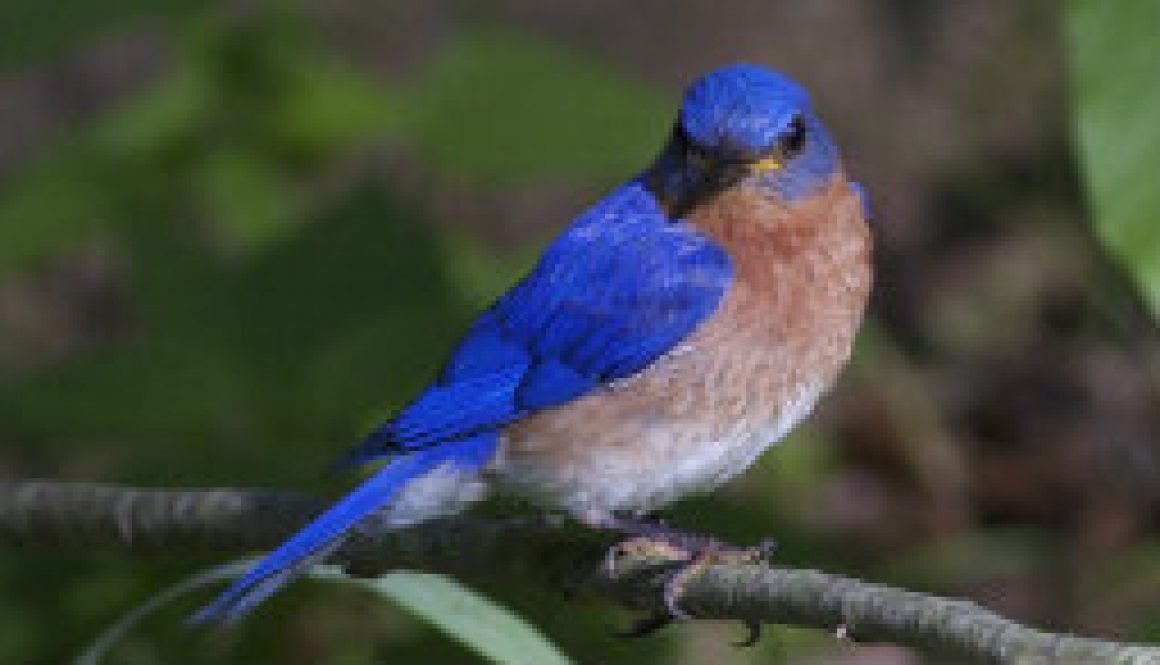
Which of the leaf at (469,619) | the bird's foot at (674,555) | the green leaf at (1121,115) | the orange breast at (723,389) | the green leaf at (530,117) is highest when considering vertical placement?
the green leaf at (530,117)

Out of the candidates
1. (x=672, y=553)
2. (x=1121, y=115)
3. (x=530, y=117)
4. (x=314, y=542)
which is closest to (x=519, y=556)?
(x=672, y=553)

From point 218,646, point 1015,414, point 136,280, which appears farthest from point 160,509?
point 1015,414

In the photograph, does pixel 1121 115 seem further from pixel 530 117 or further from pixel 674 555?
pixel 530 117

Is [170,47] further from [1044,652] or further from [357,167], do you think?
[1044,652]

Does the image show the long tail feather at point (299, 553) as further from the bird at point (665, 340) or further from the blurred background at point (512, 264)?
the blurred background at point (512, 264)

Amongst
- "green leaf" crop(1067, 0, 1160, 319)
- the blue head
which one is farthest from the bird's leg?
"green leaf" crop(1067, 0, 1160, 319)

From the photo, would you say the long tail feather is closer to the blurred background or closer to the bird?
the bird

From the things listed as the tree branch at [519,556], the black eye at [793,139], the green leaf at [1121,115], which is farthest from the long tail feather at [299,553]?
the green leaf at [1121,115]
